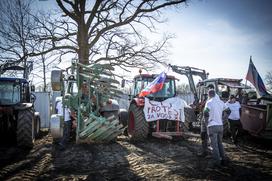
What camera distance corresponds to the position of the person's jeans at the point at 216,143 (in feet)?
17.8

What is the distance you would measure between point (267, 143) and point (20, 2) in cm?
1672

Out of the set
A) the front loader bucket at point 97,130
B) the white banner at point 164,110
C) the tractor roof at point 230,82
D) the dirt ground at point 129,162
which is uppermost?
the tractor roof at point 230,82

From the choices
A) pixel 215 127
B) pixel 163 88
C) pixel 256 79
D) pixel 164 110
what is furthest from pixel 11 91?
pixel 256 79

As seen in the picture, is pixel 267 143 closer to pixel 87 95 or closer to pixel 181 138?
pixel 181 138

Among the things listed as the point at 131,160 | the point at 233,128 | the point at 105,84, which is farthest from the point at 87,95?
the point at 233,128

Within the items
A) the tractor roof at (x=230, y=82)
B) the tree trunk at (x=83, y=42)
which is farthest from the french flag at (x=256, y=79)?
the tree trunk at (x=83, y=42)

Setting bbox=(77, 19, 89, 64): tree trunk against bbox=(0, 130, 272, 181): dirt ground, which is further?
bbox=(77, 19, 89, 64): tree trunk

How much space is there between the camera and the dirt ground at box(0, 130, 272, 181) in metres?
4.63

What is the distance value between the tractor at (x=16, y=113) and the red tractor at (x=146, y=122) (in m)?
3.24

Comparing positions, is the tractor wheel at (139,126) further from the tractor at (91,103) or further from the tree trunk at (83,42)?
the tree trunk at (83,42)

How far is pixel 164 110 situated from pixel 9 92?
527 centimetres

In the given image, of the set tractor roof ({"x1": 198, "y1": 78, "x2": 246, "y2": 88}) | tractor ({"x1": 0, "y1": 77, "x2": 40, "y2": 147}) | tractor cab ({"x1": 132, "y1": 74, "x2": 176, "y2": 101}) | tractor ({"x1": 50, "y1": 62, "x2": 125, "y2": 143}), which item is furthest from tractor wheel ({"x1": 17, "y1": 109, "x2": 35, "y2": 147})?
tractor roof ({"x1": 198, "y1": 78, "x2": 246, "y2": 88})

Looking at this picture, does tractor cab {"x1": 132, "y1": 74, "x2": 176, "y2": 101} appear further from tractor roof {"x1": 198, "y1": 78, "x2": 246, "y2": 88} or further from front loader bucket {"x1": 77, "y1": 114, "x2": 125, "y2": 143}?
tractor roof {"x1": 198, "y1": 78, "x2": 246, "y2": 88}

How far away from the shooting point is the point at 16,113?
768 cm
